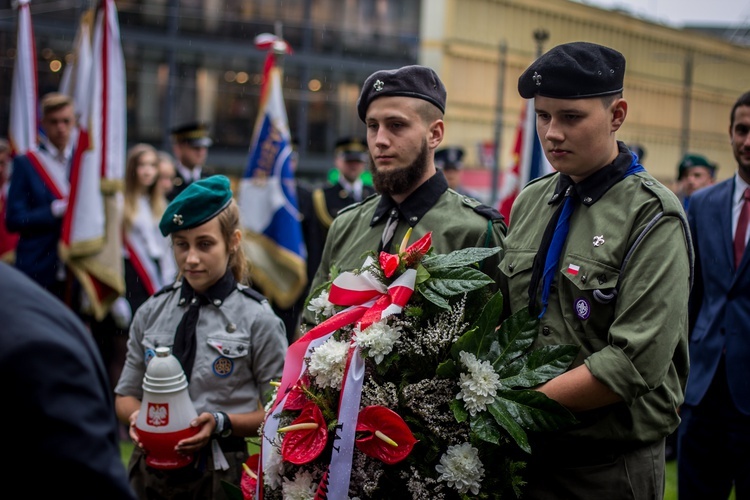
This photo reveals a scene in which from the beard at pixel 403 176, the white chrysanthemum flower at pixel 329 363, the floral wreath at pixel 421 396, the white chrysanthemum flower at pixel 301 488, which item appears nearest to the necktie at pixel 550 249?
the floral wreath at pixel 421 396

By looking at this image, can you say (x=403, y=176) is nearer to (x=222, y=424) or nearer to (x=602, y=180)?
(x=602, y=180)

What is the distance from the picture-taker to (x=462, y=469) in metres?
2.55

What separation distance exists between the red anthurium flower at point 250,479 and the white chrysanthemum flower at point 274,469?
176mm

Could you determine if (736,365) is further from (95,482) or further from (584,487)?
(95,482)

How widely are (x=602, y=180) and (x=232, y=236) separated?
171 centimetres

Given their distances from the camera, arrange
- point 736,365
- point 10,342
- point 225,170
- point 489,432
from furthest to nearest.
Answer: point 225,170 → point 736,365 → point 489,432 → point 10,342

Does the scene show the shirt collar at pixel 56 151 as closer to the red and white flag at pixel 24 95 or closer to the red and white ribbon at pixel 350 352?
the red and white flag at pixel 24 95

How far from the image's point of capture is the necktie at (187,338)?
11.8ft

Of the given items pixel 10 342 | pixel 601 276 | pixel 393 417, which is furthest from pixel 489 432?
pixel 10 342

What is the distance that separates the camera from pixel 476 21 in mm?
43344

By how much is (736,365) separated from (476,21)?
135 feet

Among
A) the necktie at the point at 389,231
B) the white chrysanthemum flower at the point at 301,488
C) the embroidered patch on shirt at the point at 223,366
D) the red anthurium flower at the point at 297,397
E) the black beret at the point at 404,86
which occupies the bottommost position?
the white chrysanthemum flower at the point at 301,488

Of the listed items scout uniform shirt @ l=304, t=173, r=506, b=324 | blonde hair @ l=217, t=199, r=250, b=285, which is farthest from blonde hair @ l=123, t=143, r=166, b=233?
scout uniform shirt @ l=304, t=173, r=506, b=324

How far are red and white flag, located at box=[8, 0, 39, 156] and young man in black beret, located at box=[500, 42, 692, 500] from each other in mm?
6919
